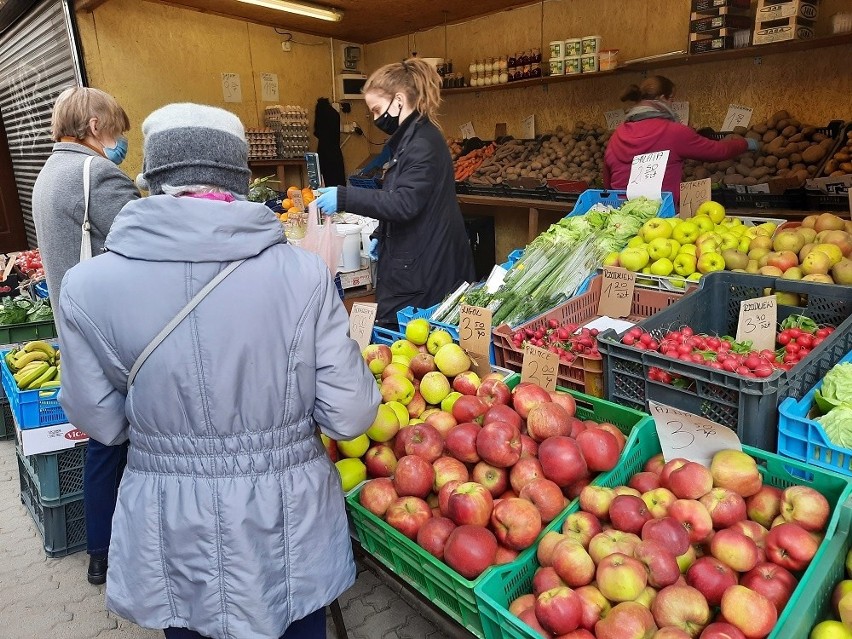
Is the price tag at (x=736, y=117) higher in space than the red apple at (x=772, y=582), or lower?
higher

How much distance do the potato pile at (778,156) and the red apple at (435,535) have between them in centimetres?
411

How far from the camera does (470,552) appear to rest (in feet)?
4.49

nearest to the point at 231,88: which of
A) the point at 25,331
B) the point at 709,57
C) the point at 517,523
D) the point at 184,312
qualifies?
the point at 25,331

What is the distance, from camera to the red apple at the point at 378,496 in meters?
1.65

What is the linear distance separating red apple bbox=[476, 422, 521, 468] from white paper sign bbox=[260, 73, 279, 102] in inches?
309

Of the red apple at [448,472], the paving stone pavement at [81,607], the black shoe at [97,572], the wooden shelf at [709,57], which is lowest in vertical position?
the paving stone pavement at [81,607]

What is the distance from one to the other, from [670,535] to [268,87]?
8.36m

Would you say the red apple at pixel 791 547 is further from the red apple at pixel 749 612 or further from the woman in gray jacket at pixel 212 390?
the woman in gray jacket at pixel 212 390

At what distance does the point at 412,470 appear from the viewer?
1.66m

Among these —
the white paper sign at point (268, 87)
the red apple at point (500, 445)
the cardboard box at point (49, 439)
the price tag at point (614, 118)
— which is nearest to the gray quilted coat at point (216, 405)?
the red apple at point (500, 445)

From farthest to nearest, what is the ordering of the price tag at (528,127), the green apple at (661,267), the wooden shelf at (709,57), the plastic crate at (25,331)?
the price tag at (528,127) < the wooden shelf at (709,57) < the plastic crate at (25,331) < the green apple at (661,267)

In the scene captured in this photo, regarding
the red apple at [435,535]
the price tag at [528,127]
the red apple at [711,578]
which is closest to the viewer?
the red apple at [711,578]

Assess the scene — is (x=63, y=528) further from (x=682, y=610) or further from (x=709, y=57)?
A: (x=709, y=57)

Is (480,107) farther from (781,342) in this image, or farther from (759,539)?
(759,539)
